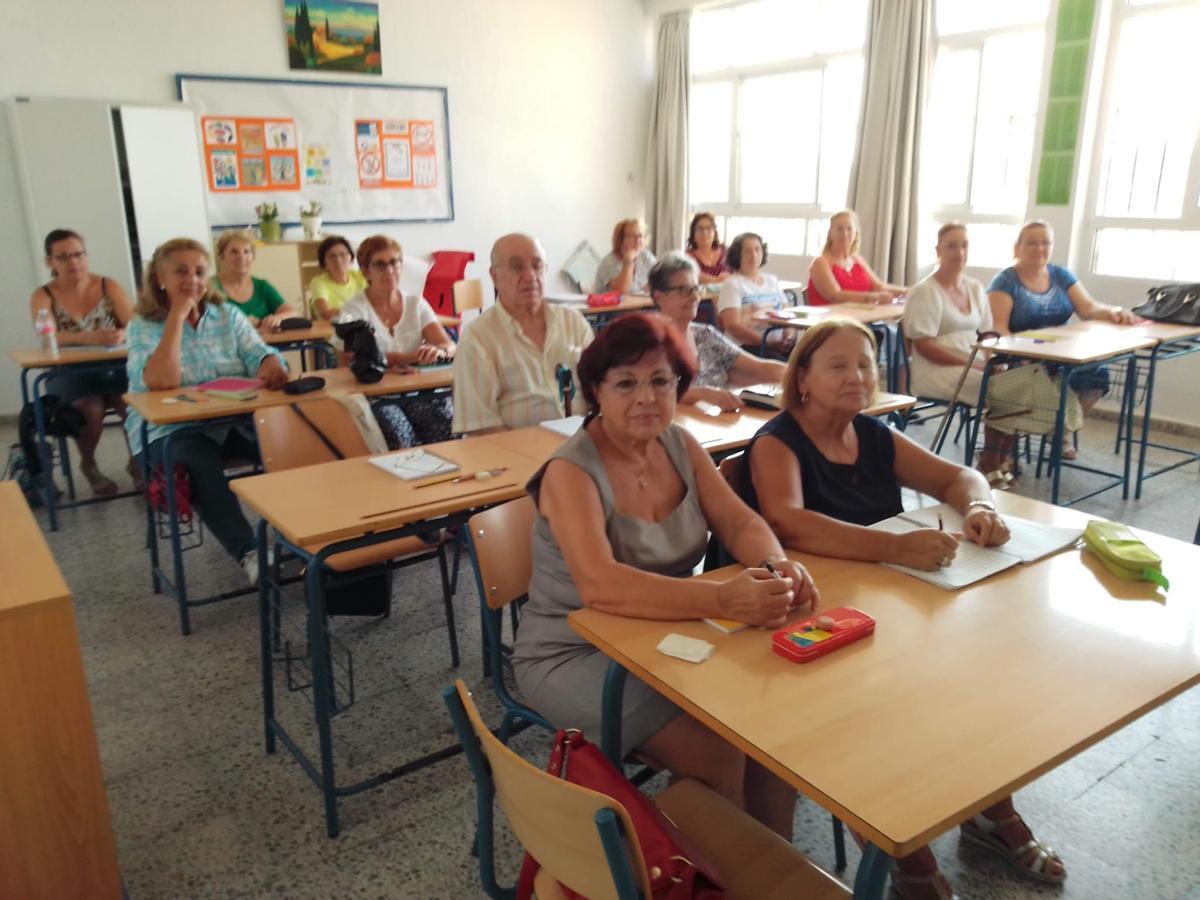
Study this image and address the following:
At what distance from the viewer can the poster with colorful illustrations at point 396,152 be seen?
23.5ft

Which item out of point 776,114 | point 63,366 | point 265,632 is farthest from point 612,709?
point 776,114

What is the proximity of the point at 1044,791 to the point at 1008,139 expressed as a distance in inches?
209

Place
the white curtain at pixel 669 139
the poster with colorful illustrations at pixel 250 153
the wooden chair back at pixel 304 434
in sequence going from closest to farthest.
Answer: the wooden chair back at pixel 304 434
the poster with colorful illustrations at pixel 250 153
the white curtain at pixel 669 139

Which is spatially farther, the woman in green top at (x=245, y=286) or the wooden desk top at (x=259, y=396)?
the woman in green top at (x=245, y=286)

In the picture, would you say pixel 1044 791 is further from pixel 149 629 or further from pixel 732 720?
pixel 149 629

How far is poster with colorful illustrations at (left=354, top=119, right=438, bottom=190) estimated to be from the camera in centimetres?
717

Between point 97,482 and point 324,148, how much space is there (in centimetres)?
359

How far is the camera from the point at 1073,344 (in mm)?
4070

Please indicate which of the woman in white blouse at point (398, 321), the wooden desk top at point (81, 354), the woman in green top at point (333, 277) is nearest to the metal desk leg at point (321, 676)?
the woman in white blouse at point (398, 321)

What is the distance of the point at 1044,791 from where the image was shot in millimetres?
2152

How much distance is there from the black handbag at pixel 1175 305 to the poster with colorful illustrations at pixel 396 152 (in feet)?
17.7

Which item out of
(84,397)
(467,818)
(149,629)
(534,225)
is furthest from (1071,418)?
(534,225)

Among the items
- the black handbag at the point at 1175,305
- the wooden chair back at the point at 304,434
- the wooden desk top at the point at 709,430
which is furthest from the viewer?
the black handbag at the point at 1175,305

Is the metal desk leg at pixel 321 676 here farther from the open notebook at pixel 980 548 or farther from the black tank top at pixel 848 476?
the open notebook at pixel 980 548
